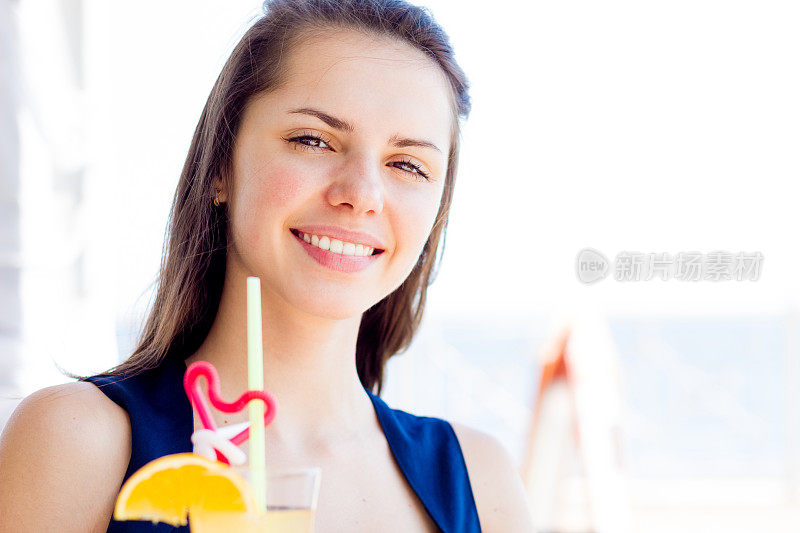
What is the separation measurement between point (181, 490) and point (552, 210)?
47.0 feet

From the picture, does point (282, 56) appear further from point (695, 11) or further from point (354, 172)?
point (695, 11)

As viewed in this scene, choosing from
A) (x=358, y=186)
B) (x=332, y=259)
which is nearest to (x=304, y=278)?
(x=332, y=259)

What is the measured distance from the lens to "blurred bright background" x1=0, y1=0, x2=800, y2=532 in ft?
7.66

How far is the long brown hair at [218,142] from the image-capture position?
1647 millimetres

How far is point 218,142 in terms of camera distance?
165cm

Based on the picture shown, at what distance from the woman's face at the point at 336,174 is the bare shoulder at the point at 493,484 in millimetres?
500

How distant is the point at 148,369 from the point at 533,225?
14.8 metres

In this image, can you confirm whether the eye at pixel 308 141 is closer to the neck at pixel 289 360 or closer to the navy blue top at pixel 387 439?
the neck at pixel 289 360

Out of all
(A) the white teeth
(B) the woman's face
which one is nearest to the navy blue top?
(B) the woman's face

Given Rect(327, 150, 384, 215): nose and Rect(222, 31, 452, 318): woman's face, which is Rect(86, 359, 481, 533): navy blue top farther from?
Rect(327, 150, 384, 215): nose

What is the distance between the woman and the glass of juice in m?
0.48

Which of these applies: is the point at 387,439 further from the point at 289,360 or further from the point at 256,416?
A: the point at 256,416

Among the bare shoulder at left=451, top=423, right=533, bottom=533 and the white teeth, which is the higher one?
the white teeth

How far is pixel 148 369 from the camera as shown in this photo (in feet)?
5.39
